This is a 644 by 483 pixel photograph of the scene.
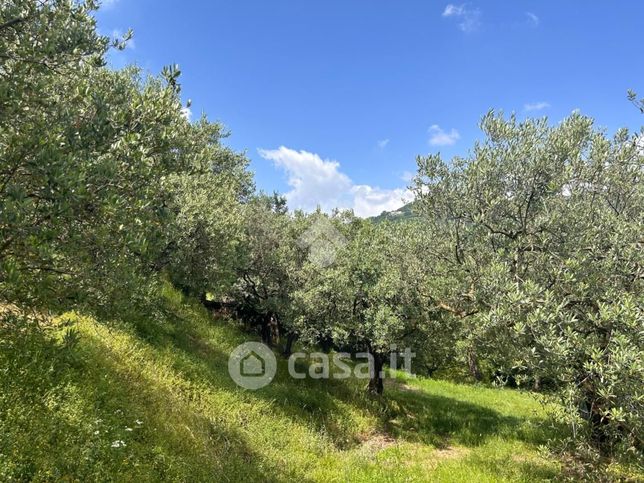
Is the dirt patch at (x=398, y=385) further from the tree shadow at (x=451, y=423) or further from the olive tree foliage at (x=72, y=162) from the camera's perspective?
the olive tree foliage at (x=72, y=162)

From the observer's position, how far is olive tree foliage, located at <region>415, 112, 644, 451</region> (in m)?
8.66

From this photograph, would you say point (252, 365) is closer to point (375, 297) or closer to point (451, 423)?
point (375, 297)

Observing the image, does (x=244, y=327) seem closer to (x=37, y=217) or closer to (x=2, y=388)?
(x=2, y=388)

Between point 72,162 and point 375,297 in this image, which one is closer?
point 72,162

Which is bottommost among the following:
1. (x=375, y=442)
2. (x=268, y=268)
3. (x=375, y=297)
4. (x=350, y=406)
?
(x=375, y=442)

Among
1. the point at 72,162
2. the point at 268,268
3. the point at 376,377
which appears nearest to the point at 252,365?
the point at 268,268

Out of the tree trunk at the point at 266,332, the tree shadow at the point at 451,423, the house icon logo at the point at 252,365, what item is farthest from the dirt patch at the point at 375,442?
the tree trunk at the point at 266,332

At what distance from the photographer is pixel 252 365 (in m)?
21.6

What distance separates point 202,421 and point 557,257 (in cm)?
1248

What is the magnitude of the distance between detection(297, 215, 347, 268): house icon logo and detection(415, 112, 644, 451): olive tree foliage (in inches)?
423

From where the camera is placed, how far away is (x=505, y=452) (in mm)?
15859

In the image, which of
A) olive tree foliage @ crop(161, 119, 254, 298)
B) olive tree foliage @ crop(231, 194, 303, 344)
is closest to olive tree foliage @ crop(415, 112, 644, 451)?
olive tree foliage @ crop(161, 119, 254, 298)

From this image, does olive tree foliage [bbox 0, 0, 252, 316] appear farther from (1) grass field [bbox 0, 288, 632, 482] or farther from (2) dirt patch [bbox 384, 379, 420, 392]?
(2) dirt patch [bbox 384, 379, 420, 392]

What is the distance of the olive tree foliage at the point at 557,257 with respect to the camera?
866cm
